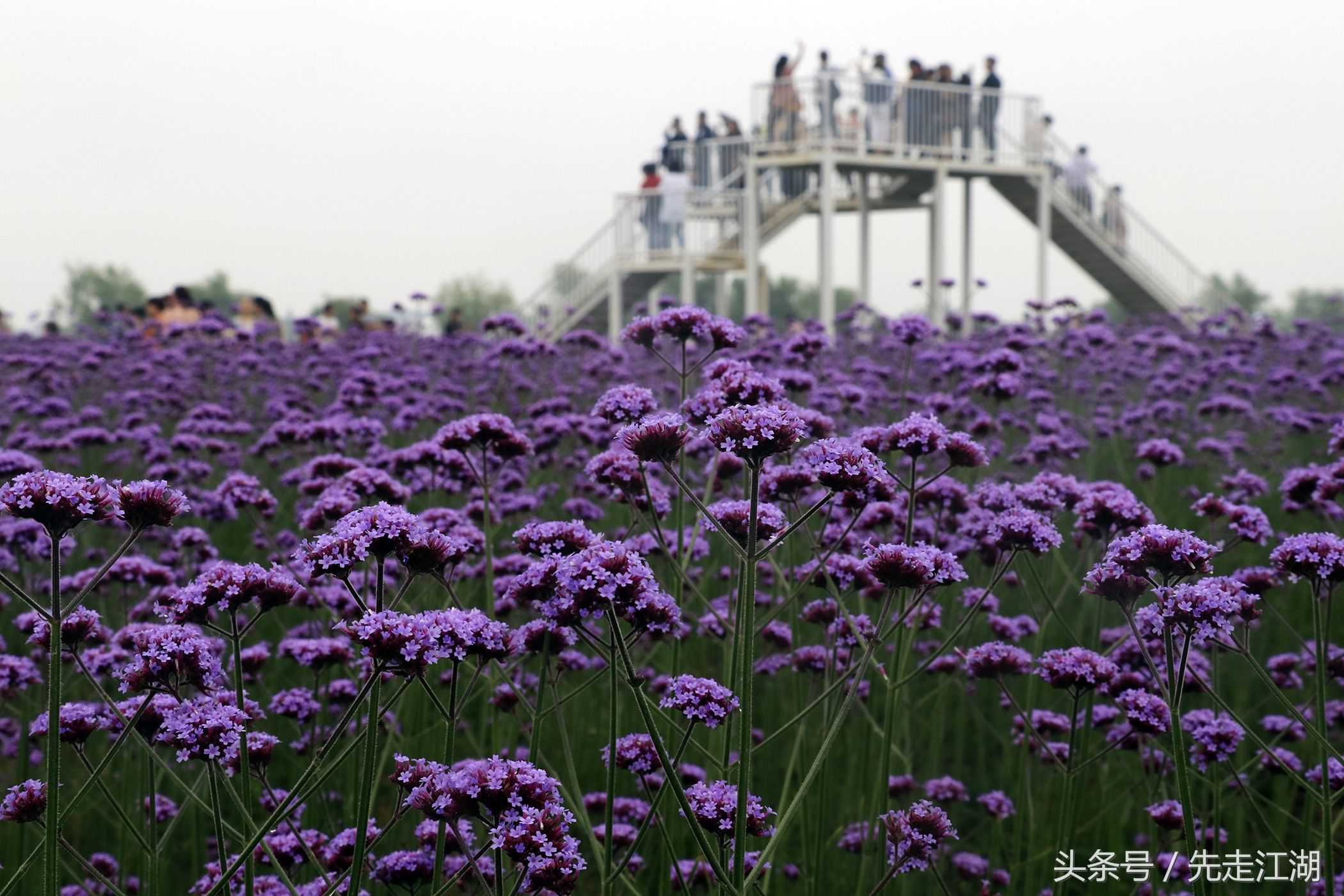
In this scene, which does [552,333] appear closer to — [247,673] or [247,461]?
[247,461]

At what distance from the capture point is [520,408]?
32.2ft

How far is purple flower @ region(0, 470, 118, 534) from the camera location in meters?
2.01

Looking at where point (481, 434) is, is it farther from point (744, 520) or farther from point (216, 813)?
point (216, 813)

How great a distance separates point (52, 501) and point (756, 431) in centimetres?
130

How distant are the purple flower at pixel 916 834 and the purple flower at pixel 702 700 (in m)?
0.58

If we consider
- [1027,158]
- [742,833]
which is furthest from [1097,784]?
[1027,158]

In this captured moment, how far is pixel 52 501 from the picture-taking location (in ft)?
6.65

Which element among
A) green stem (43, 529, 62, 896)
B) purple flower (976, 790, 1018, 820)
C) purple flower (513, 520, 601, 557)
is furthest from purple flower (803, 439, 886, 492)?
purple flower (976, 790, 1018, 820)

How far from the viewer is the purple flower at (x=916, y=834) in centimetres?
287

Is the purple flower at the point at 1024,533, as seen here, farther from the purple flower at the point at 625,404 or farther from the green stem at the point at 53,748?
the green stem at the point at 53,748

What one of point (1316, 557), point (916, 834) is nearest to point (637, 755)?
point (916, 834)

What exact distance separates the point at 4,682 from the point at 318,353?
8731mm

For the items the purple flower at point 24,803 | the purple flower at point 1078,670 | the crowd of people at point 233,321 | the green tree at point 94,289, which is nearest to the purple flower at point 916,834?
the purple flower at point 1078,670

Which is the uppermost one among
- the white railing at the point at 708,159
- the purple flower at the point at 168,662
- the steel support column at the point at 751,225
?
the white railing at the point at 708,159
